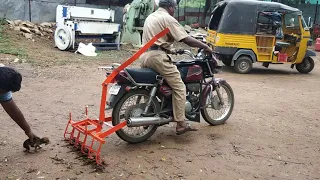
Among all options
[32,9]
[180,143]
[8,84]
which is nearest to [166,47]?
[180,143]

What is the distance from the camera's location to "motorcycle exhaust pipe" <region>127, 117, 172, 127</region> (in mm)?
4188

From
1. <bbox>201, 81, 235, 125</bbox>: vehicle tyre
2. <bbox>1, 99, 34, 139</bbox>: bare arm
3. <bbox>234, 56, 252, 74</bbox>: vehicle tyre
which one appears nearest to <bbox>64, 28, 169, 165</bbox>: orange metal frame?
<bbox>1, 99, 34, 139</bbox>: bare arm

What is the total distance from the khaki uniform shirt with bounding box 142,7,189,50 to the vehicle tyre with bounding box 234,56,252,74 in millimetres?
6784

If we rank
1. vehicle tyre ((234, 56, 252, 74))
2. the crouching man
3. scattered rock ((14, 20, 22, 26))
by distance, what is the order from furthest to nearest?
scattered rock ((14, 20, 22, 26)), vehicle tyre ((234, 56, 252, 74)), the crouching man

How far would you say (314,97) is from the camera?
806 cm

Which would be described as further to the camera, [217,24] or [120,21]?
[120,21]

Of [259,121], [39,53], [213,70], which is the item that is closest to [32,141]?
[213,70]

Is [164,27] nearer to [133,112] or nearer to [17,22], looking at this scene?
[133,112]

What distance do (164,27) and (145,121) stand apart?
3.78 ft

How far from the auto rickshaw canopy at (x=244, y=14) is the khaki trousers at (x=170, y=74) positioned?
→ 6.53 metres

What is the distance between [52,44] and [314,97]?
8.69 meters

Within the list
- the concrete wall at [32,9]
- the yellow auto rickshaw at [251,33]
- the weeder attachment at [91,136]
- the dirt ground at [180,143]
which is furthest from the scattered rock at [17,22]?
the weeder attachment at [91,136]

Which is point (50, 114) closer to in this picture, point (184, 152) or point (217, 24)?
point (184, 152)

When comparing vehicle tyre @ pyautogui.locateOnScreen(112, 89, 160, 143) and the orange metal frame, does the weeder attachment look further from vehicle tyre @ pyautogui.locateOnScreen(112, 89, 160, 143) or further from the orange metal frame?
vehicle tyre @ pyautogui.locateOnScreen(112, 89, 160, 143)
